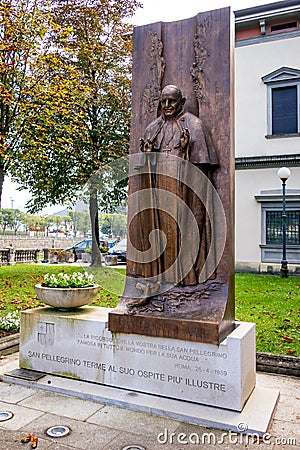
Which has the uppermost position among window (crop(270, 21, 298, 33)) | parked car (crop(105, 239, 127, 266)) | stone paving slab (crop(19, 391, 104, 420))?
window (crop(270, 21, 298, 33))

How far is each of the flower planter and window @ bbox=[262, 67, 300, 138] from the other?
1457cm

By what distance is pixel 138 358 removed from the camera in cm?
470

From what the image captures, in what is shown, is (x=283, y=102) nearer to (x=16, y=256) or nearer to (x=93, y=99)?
(x=93, y=99)

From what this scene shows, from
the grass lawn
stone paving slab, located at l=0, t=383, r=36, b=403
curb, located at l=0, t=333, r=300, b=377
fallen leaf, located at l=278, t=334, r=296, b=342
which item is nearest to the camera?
stone paving slab, located at l=0, t=383, r=36, b=403

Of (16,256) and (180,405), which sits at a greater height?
(16,256)

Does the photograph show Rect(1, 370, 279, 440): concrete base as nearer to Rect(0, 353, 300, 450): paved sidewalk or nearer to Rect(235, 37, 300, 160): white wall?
Rect(0, 353, 300, 450): paved sidewalk

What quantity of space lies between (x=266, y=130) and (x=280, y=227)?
4211mm

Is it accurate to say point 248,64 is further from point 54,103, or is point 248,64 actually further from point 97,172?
point 54,103

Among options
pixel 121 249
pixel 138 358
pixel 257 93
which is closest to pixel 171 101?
pixel 138 358

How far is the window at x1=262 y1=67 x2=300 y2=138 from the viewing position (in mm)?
17562

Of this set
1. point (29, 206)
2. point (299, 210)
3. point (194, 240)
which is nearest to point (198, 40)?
point (194, 240)

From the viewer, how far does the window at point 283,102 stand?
17562 mm

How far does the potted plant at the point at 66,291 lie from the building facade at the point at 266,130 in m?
13.2

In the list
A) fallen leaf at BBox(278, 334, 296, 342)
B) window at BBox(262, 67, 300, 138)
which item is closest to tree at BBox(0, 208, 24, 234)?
window at BBox(262, 67, 300, 138)
